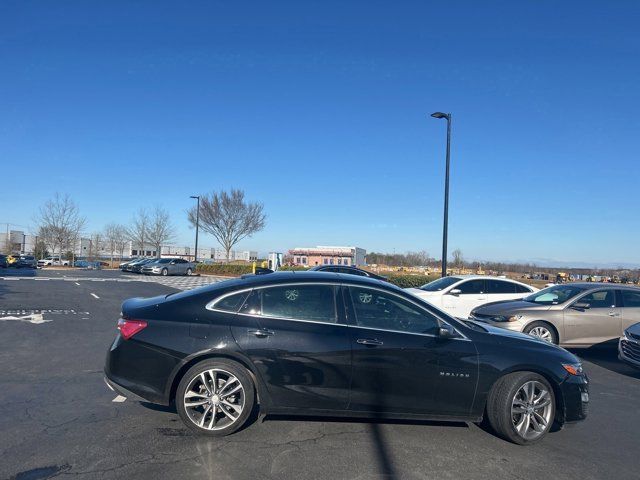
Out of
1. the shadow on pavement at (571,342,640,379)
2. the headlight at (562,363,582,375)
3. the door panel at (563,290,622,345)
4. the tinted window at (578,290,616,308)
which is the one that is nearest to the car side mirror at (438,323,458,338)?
the headlight at (562,363,582,375)

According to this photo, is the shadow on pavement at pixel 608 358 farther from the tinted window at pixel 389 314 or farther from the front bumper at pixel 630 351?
the tinted window at pixel 389 314

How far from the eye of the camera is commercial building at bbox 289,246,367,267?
51.8 meters

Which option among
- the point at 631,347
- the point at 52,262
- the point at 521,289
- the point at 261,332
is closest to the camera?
the point at 261,332

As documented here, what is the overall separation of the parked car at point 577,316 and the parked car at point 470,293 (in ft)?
9.69

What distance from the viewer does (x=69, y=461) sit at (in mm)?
3793

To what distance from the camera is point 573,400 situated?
4715mm

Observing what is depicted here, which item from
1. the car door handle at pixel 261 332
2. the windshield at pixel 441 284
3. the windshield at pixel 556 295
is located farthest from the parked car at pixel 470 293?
the car door handle at pixel 261 332

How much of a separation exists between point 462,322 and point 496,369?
57 centimetres

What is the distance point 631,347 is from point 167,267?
33.4 m

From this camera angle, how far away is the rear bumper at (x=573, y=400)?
4.70 metres

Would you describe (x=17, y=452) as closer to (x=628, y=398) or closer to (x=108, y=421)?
(x=108, y=421)

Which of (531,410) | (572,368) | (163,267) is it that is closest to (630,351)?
(572,368)

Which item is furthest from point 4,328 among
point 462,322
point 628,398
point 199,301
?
point 628,398

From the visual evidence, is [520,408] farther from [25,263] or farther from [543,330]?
[25,263]
